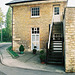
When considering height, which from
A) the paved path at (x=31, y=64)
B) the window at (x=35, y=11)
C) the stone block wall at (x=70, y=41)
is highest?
the window at (x=35, y=11)

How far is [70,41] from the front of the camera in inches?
273

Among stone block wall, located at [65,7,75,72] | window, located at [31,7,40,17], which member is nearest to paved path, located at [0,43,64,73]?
stone block wall, located at [65,7,75,72]

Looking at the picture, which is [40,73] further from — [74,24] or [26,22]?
[26,22]

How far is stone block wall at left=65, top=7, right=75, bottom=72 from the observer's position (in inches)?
268

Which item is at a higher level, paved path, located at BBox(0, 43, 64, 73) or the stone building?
the stone building

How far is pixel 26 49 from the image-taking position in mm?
13805

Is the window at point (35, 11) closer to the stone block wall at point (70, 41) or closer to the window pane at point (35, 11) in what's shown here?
the window pane at point (35, 11)

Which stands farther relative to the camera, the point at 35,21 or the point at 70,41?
the point at 35,21

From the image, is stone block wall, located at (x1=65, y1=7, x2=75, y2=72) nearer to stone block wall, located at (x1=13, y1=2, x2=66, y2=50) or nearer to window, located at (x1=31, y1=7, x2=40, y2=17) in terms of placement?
stone block wall, located at (x1=13, y1=2, x2=66, y2=50)

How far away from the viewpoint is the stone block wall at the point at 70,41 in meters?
6.80

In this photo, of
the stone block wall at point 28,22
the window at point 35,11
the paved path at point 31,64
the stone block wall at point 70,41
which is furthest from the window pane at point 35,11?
the stone block wall at point 70,41

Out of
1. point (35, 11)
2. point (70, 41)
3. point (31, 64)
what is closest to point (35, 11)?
point (35, 11)

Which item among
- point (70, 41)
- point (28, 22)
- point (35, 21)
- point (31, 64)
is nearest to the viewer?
point (70, 41)

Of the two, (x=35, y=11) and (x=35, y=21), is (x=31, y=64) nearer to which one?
(x=35, y=21)
